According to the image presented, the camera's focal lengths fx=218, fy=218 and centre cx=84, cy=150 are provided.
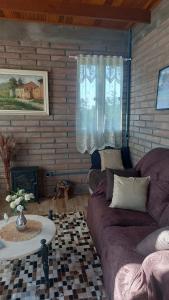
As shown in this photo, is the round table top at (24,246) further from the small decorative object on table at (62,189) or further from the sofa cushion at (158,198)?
the small decorative object on table at (62,189)

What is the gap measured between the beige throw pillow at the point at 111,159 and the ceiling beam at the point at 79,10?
179cm

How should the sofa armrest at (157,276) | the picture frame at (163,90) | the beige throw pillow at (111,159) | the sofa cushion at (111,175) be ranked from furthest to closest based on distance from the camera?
the beige throw pillow at (111,159)
the picture frame at (163,90)
the sofa cushion at (111,175)
the sofa armrest at (157,276)

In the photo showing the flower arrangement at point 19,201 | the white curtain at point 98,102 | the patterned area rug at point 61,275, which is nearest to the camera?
the patterned area rug at point 61,275

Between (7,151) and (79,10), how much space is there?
2.12 metres

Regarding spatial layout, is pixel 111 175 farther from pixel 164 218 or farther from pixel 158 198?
pixel 164 218

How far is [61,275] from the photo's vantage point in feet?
6.05

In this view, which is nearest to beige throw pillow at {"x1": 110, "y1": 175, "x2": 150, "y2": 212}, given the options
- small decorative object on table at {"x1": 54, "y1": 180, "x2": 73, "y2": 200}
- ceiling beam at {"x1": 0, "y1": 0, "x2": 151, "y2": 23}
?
small decorative object on table at {"x1": 54, "y1": 180, "x2": 73, "y2": 200}

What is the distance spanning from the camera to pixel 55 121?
3.50m

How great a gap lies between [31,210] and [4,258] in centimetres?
166

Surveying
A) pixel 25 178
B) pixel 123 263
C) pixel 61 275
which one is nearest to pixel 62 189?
pixel 25 178

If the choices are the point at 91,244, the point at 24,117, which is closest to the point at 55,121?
the point at 24,117

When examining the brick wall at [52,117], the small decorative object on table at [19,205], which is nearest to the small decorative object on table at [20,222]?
the small decorative object on table at [19,205]

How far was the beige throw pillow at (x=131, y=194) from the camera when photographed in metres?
2.08

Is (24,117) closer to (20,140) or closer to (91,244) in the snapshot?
(20,140)
